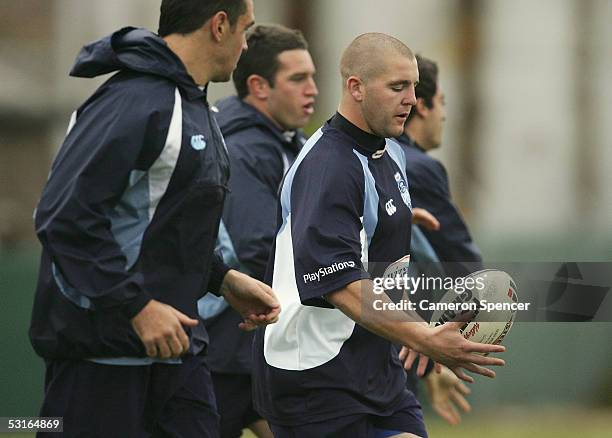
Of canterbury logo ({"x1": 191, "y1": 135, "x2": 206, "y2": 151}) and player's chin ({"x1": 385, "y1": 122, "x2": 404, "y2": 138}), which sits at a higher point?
canterbury logo ({"x1": 191, "y1": 135, "x2": 206, "y2": 151})

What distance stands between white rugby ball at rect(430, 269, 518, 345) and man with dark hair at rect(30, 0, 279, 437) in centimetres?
72

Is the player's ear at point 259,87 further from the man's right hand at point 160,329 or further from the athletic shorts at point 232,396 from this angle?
the man's right hand at point 160,329

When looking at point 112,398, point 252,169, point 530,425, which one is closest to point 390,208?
point 112,398

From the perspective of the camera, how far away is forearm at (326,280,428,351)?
16.5ft

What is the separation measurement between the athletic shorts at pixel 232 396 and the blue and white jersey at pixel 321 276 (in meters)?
1.50

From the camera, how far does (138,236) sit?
16.6 ft

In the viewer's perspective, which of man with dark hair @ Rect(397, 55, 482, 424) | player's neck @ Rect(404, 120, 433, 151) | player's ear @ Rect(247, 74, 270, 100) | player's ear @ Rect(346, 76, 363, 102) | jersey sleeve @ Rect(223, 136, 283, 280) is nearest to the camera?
player's ear @ Rect(346, 76, 363, 102)

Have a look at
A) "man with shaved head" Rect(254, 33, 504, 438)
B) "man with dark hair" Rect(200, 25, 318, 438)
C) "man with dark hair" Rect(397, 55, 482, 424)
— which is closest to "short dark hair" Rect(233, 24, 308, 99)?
"man with dark hair" Rect(200, 25, 318, 438)

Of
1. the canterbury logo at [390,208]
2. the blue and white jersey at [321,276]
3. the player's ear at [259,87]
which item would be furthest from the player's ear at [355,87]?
the player's ear at [259,87]

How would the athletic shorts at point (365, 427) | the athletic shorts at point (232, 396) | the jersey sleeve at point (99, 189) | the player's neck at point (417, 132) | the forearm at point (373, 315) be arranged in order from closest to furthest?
the jersey sleeve at point (99, 189)
the forearm at point (373, 315)
the athletic shorts at point (365, 427)
the athletic shorts at point (232, 396)
the player's neck at point (417, 132)

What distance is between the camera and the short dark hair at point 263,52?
755cm

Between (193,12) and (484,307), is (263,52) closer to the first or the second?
(193,12)

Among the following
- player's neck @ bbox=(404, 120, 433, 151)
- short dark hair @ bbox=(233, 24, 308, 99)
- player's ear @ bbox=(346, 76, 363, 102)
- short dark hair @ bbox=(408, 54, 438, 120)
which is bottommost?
player's neck @ bbox=(404, 120, 433, 151)

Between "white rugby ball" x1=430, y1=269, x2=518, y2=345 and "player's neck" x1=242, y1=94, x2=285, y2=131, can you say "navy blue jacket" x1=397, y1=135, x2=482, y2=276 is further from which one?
"white rugby ball" x1=430, y1=269, x2=518, y2=345
